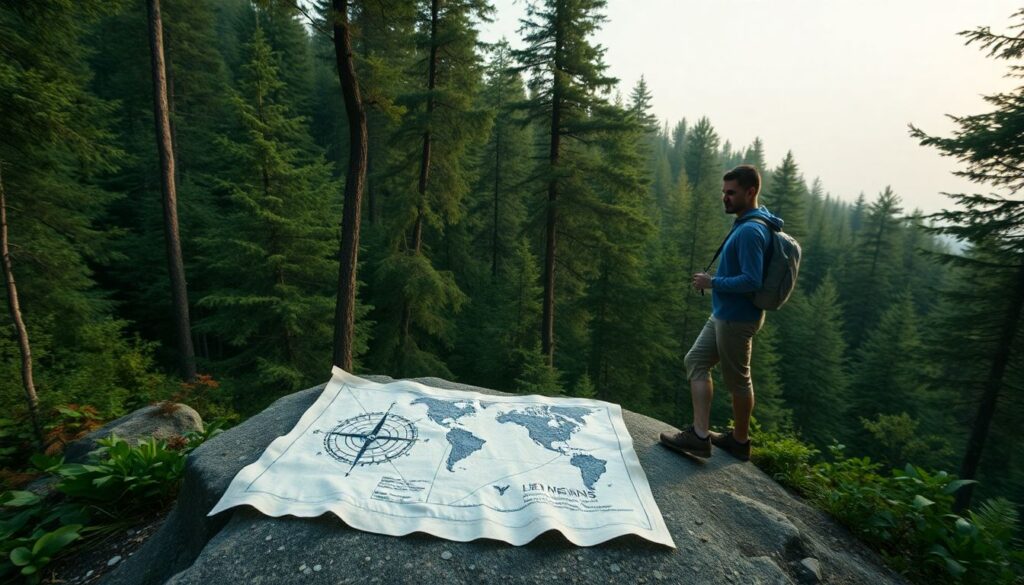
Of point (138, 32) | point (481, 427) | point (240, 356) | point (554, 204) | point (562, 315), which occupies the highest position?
point (138, 32)

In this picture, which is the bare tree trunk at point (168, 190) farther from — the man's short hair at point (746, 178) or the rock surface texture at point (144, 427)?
the man's short hair at point (746, 178)

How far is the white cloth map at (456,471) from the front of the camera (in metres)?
2.49

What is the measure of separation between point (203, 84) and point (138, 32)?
2615mm

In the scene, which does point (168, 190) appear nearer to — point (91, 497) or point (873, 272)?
point (91, 497)

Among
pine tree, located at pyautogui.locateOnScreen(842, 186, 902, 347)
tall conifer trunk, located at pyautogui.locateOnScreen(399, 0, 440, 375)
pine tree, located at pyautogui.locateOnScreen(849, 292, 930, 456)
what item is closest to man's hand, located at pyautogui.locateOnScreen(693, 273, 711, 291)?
tall conifer trunk, located at pyautogui.locateOnScreen(399, 0, 440, 375)

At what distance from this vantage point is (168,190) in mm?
9859

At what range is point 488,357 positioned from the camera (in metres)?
17.2

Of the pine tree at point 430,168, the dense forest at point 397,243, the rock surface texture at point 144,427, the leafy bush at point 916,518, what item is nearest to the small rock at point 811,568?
the leafy bush at point 916,518

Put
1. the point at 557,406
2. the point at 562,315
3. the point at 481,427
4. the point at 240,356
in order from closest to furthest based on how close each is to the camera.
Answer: the point at 481,427 → the point at 557,406 → the point at 240,356 → the point at 562,315

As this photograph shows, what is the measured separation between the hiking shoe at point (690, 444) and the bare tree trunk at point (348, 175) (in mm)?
5591

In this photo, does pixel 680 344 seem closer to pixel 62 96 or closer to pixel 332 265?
pixel 332 265

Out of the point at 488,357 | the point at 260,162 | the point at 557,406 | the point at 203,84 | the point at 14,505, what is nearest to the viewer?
the point at 14,505

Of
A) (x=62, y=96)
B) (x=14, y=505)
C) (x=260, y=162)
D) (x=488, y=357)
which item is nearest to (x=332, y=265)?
(x=260, y=162)

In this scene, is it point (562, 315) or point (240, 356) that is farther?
point (562, 315)
